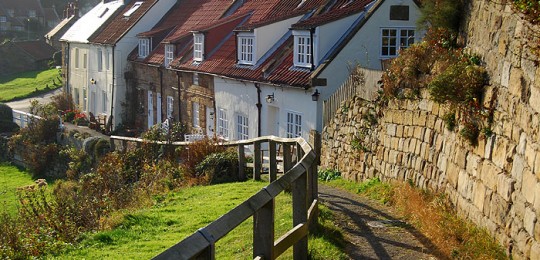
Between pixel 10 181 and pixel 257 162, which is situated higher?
pixel 257 162

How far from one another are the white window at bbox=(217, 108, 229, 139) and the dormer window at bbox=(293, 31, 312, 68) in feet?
18.6

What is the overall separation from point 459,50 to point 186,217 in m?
5.37

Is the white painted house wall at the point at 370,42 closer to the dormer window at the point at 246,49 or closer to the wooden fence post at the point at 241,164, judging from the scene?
the dormer window at the point at 246,49

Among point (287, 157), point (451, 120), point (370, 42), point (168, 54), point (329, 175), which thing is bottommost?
point (329, 175)

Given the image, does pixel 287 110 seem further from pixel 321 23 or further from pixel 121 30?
pixel 121 30

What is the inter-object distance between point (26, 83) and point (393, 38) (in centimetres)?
5242

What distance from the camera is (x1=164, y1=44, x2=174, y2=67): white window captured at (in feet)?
115

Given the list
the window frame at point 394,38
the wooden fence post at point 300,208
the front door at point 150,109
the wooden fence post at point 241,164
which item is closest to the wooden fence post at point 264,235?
the wooden fence post at point 300,208

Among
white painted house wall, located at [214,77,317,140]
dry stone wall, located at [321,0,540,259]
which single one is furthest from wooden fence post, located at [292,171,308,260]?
white painted house wall, located at [214,77,317,140]

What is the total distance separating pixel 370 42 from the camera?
2362cm

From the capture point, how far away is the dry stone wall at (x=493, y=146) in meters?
8.48

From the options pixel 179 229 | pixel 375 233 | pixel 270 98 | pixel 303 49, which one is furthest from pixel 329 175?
pixel 375 233

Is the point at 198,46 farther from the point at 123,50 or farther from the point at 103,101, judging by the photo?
the point at 103,101

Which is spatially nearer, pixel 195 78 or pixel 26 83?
pixel 195 78
